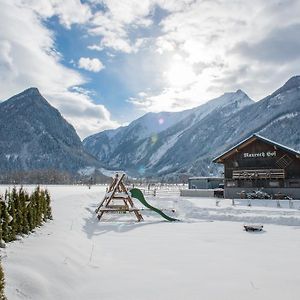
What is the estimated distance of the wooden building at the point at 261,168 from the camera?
39.0 meters

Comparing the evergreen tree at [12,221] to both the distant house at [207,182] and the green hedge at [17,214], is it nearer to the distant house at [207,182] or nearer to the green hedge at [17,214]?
the green hedge at [17,214]

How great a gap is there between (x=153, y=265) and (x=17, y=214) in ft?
17.2

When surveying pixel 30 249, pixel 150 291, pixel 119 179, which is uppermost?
pixel 119 179

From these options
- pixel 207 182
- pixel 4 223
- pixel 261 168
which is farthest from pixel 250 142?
pixel 4 223

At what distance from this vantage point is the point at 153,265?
36.1ft

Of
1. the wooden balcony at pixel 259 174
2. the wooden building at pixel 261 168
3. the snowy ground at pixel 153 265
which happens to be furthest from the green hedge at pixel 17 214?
the wooden building at pixel 261 168

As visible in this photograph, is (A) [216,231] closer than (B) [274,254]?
No

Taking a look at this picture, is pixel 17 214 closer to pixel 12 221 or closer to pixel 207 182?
pixel 12 221

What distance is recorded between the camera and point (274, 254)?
1264cm

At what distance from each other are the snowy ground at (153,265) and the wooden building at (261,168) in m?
22.0

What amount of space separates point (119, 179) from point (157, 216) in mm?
3938

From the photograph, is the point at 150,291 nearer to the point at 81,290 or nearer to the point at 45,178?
the point at 81,290

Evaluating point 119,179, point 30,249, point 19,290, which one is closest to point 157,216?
point 119,179

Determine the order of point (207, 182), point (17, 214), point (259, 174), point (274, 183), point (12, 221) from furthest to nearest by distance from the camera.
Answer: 1. point (207, 182)
2. point (259, 174)
3. point (274, 183)
4. point (17, 214)
5. point (12, 221)
